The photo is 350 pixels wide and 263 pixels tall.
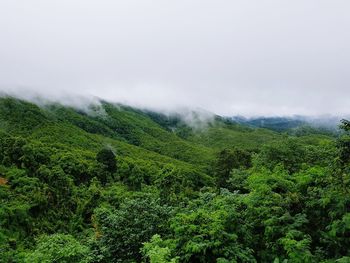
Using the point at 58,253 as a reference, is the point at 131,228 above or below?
above

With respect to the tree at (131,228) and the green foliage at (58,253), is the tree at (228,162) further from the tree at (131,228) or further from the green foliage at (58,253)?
the green foliage at (58,253)

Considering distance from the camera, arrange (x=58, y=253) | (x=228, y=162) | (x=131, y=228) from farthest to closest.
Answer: (x=228, y=162) → (x=131, y=228) → (x=58, y=253)

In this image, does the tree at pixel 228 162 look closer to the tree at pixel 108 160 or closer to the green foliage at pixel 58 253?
the tree at pixel 108 160

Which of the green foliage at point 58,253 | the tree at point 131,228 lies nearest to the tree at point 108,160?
the tree at point 131,228

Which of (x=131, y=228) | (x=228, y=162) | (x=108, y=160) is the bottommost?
(x=108, y=160)

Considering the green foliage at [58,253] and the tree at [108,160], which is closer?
the green foliage at [58,253]

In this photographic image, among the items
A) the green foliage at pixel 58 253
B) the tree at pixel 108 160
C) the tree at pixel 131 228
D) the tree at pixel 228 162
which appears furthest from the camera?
the tree at pixel 108 160

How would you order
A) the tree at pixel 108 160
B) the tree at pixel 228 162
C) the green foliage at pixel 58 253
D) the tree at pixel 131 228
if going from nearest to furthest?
the green foliage at pixel 58 253 → the tree at pixel 131 228 → the tree at pixel 228 162 → the tree at pixel 108 160

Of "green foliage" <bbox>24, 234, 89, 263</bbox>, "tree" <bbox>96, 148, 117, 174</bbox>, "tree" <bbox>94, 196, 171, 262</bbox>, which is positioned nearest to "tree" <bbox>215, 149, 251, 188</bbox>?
"tree" <bbox>96, 148, 117, 174</bbox>

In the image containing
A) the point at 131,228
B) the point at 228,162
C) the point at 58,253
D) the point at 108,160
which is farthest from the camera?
the point at 108,160

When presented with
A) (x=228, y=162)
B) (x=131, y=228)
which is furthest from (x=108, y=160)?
(x=131, y=228)

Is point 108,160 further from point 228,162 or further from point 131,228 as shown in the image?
point 131,228

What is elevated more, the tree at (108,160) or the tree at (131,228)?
the tree at (131,228)

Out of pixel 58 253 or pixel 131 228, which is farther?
pixel 131 228
